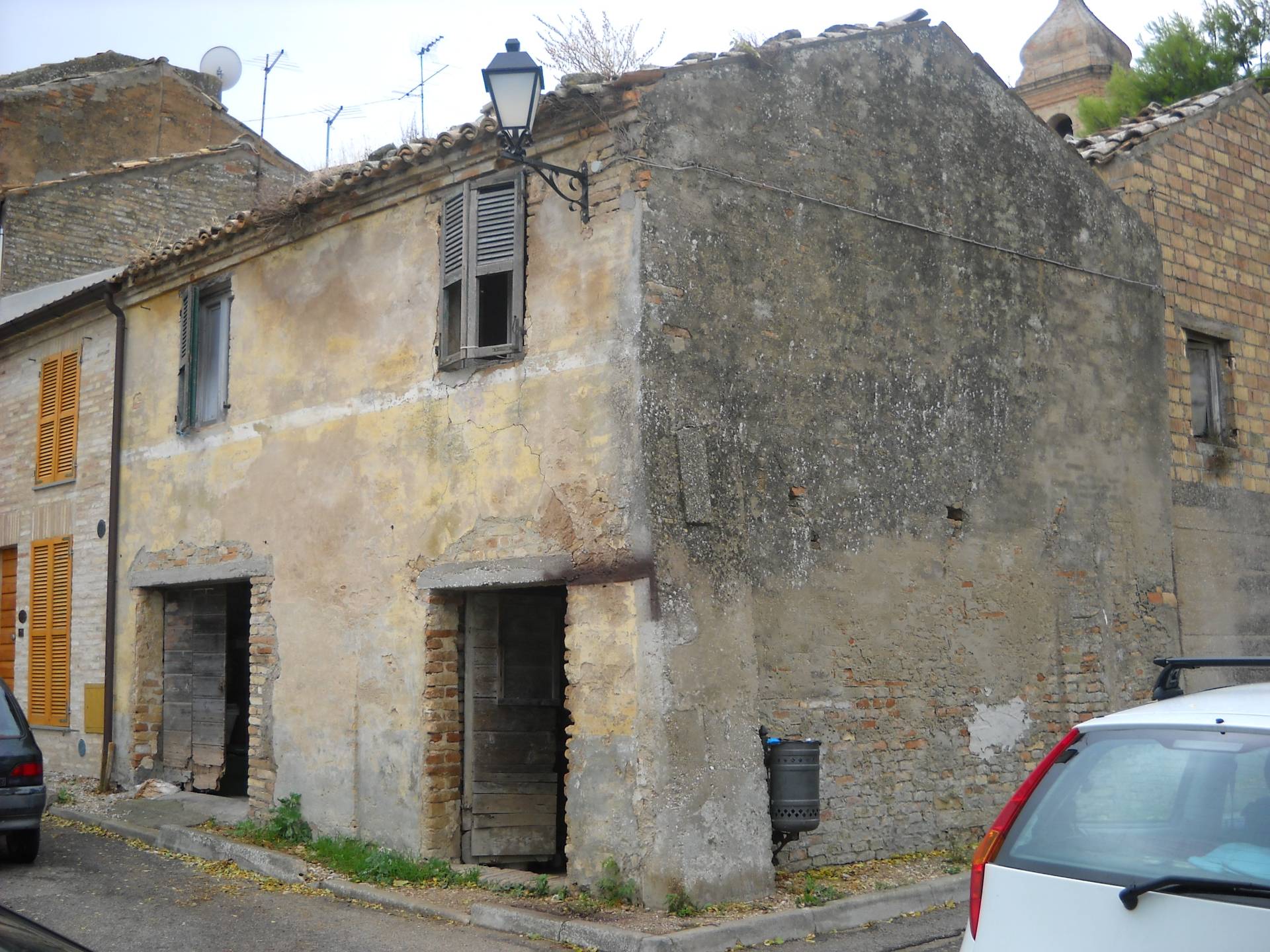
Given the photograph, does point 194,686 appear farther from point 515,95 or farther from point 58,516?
point 515,95

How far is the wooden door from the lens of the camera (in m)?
14.6

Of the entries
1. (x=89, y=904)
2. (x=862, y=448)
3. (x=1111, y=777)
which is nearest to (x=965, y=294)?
(x=862, y=448)

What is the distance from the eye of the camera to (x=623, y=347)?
791 cm

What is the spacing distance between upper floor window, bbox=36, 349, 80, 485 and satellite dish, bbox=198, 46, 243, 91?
29.8 ft

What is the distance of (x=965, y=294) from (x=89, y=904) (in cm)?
765

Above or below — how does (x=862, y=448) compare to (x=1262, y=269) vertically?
below

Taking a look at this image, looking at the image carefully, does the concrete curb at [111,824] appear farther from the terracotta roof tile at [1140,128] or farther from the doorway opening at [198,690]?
the terracotta roof tile at [1140,128]

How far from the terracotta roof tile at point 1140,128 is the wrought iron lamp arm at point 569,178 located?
5676 millimetres

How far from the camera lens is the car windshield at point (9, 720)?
9.55 metres

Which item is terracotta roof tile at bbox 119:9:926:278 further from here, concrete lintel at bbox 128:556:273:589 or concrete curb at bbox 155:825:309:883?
concrete curb at bbox 155:825:309:883

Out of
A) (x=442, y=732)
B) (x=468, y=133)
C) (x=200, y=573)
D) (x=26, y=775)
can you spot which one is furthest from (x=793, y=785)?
(x=200, y=573)

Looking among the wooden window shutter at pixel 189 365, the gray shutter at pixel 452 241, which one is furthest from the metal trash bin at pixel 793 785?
the wooden window shutter at pixel 189 365

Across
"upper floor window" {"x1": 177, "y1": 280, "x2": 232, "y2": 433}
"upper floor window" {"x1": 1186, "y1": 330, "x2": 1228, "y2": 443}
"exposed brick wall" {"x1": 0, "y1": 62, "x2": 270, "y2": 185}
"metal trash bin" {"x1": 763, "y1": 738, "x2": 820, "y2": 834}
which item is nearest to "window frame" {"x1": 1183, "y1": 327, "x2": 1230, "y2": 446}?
"upper floor window" {"x1": 1186, "y1": 330, "x2": 1228, "y2": 443}

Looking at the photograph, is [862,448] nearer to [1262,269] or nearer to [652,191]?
[652,191]
